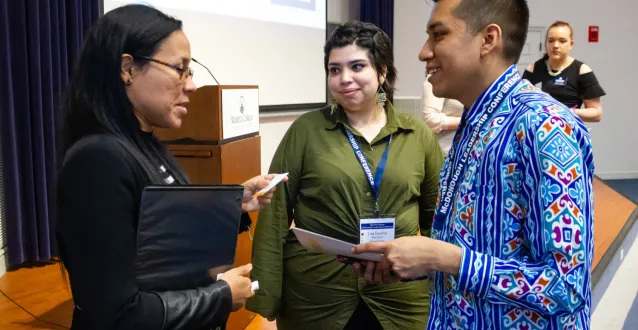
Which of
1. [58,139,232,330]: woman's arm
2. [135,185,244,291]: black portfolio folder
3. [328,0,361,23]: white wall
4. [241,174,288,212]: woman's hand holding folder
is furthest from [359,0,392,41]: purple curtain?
[58,139,232,330]: woman's arm

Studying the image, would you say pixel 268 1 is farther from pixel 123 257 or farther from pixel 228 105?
pixel 123 257

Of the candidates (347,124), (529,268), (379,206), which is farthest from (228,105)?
(529,268)

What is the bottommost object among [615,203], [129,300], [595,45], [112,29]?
[615,203]

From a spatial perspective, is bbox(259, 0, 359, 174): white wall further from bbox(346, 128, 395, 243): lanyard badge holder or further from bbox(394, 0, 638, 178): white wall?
bbox(346, 128, 395, 243): lanyard badge holder

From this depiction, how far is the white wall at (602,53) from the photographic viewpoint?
7.37 metres

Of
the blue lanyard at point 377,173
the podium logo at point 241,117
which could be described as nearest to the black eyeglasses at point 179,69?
the blue lanyard at point 377,173

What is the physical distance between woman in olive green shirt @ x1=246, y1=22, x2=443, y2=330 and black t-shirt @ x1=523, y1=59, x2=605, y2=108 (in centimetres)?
261

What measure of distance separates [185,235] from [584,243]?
714 mm

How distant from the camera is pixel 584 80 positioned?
402cm

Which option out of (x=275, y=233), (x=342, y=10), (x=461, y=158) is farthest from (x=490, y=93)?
(x=342, y=10)

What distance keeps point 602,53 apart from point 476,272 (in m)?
7.72

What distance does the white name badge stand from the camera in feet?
5.75

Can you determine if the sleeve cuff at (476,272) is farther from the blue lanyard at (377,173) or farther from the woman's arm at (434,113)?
the woman's arm at (434,113)

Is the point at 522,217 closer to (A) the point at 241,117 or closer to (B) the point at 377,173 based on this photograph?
(B) the point at 377,173
